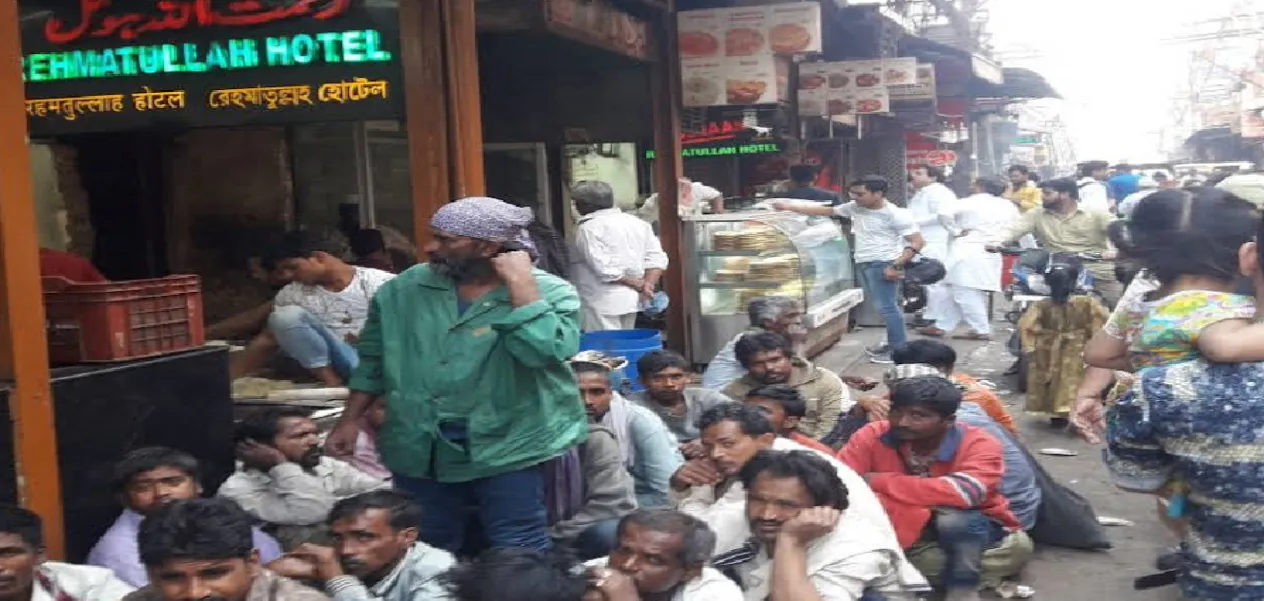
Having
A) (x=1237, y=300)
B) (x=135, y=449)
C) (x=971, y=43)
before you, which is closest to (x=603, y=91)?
(x=135, y=449)

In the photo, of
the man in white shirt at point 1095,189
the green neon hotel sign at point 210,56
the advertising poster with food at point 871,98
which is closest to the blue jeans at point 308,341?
the green neon hotel sign at point 210,56

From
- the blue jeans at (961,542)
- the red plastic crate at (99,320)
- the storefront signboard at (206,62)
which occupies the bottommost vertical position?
the blue jeans at (961,542)

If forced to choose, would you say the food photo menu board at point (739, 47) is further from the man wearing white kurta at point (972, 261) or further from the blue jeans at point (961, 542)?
the blue jeans at point (961, 542)

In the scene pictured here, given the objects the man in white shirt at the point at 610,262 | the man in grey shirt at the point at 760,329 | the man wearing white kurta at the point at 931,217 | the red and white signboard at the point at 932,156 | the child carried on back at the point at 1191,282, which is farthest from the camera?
the red and white signboard at the point at 932,156

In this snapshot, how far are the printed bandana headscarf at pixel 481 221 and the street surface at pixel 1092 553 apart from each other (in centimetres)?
274

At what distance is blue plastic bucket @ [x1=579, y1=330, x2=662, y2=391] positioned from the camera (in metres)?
6.93

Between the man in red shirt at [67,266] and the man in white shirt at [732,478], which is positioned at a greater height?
the man in red shirt at [67,266]

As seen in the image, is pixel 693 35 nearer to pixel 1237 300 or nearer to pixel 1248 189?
pixel 1248 189

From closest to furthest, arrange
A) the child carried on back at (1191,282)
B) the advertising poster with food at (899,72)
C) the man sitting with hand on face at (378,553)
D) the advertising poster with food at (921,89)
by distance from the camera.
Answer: the child carried on back at (1191,282) < the man sitting with hand on face at (378,553) < the advertising poster with food at (899,72) < the advertising poster with food at (921,89)

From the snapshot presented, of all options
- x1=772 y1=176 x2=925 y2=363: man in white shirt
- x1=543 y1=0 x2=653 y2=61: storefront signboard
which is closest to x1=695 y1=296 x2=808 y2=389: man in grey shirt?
x1=543 y1=0 x2=653 y2=61: storefront signboard

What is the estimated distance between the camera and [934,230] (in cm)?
1215

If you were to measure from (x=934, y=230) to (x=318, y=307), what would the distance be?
25.5ft

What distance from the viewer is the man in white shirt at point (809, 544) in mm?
3561

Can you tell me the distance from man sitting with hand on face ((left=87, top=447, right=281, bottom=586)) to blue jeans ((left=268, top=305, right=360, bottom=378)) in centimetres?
169
